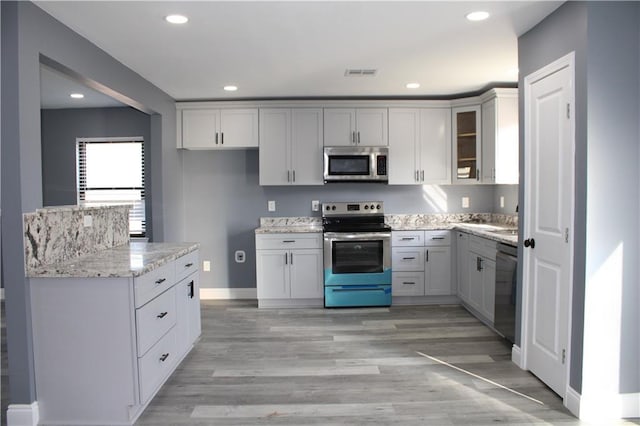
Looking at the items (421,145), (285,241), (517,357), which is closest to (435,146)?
(421,145)

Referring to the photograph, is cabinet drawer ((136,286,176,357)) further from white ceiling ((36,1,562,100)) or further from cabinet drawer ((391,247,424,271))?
cabinet drawer ((391,247,424,271))

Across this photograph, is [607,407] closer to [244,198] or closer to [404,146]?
[404,146]

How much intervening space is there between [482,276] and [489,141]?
1.43m

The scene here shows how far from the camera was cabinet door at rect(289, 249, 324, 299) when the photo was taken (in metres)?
4.72

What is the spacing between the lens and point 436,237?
475 cm

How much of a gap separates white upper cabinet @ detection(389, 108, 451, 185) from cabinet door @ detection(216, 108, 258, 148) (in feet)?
4.95

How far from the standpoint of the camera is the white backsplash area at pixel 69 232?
239cm

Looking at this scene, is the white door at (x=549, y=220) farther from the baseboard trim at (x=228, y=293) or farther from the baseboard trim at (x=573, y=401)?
the baseboard trim at (x=228, y=293)

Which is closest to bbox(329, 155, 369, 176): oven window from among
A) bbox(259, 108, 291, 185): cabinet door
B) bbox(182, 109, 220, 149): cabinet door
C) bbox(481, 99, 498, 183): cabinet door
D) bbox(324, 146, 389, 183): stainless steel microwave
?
bbox(324, 146, 389, 183): stainless steel microwave

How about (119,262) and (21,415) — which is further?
(119,262)

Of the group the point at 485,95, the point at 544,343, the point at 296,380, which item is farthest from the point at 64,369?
the point at 485,95

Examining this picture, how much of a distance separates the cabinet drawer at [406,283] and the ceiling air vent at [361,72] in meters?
2.09

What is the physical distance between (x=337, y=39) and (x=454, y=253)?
2.71 m

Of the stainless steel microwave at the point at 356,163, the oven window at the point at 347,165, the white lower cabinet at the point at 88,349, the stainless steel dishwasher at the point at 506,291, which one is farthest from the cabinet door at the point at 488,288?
the white lower cabinet at the point at 88,349
